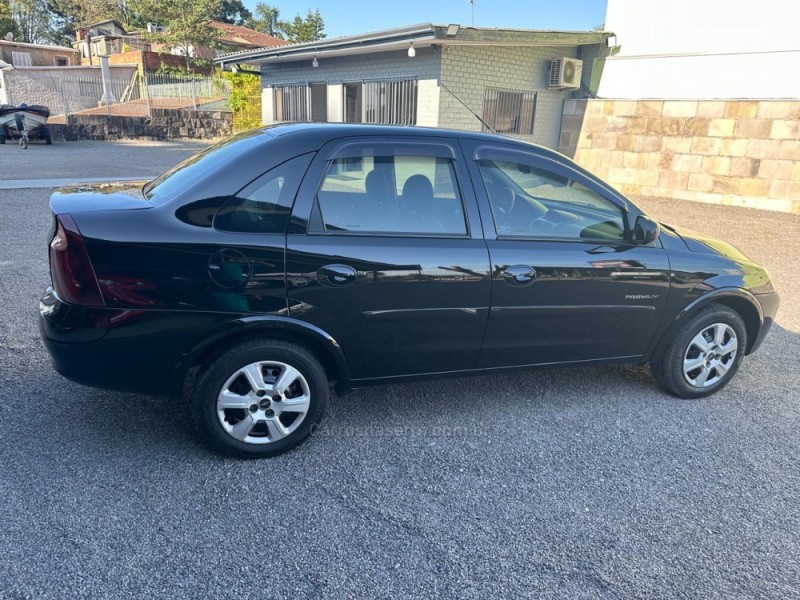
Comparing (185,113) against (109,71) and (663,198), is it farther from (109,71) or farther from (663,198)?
(663,198)

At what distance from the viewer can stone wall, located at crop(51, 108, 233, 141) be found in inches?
920

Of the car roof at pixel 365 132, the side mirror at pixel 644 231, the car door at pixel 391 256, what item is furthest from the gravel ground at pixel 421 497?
the car roof at pixel 365 132

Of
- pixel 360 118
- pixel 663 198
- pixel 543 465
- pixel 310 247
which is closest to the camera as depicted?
pixel 310 247

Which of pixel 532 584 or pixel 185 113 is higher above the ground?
pixel 185 113

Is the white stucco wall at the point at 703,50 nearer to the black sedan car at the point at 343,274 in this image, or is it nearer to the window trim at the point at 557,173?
the black sedan car at the point at 343,274

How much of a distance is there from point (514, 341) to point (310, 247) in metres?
1.33

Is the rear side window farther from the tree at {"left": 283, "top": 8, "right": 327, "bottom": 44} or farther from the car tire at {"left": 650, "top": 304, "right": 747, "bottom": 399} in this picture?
the tree at {"left": 283, "top": 8, "right": 327, "bottom": 44}

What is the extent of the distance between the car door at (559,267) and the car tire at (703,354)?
0.85ft

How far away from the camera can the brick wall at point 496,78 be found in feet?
41.7

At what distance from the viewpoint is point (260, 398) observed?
9.96 feet

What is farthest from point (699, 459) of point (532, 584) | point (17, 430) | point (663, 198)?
point (663, 198)

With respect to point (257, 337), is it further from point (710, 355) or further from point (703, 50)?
point (703, 50)

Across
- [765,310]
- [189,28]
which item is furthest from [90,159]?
[189,28]

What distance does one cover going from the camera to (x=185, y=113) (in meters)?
25.6
